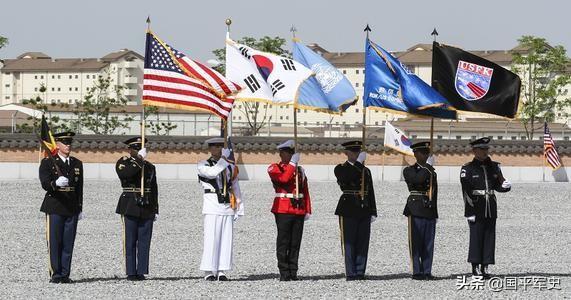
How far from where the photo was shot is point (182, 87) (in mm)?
15234

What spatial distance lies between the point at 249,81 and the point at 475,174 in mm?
3078

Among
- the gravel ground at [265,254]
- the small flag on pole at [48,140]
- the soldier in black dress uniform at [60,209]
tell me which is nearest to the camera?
the gravel ground at [265,254]

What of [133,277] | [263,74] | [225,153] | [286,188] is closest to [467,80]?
[263,74]

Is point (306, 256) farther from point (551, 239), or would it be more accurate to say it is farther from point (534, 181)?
point (534, 181)

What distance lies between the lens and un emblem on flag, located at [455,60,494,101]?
15517mm

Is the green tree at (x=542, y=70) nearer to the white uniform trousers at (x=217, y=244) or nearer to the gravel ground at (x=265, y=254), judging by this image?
the gravel ground at (x=265, y=254)

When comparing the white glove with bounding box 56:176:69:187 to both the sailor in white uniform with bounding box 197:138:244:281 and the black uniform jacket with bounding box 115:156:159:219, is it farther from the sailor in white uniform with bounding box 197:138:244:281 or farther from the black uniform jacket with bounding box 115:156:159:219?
the sailor in white uniform with bounding box 197:138:244:281

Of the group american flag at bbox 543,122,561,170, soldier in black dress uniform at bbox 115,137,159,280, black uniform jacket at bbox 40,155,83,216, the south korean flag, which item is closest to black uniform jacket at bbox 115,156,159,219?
soldier in black dress uniform at bbox 115,137,159,280

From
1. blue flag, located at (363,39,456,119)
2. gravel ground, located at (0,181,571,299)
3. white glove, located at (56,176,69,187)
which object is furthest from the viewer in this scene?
blue flag, located at (363,39,456,119)

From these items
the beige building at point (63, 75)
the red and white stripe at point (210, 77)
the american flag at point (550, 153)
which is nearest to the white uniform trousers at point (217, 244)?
the red and white stripe at point (210, 77)

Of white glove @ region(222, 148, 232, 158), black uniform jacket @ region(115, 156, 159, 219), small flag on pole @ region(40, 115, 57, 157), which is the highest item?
small flag on pole @ region(40, 115, 57, 157)

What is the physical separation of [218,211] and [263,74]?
6.81 ft

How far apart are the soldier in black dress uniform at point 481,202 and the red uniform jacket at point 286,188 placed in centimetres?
193

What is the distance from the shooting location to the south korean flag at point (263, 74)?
49.8 feet
